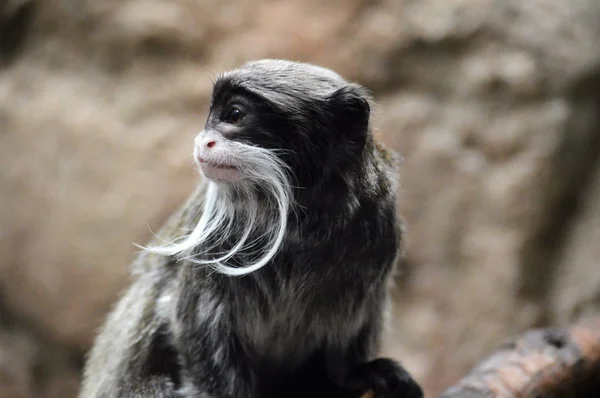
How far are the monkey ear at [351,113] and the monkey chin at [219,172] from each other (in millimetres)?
371

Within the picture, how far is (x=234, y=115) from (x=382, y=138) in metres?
2.56

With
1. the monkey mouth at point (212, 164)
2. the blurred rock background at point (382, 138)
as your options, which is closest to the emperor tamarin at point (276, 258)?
the monkey mouth at point (212, 164)

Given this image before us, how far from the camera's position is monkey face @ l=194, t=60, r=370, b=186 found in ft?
7.57

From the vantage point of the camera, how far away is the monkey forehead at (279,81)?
233cm

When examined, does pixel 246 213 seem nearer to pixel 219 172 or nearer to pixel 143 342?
pixel 219 172

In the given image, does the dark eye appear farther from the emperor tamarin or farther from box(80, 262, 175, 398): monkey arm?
box(80, 262, 175, 398): monkey arm

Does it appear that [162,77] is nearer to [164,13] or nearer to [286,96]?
[164,13]

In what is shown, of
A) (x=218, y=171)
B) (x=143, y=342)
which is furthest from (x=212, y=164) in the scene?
Result: (x=143, y=342)

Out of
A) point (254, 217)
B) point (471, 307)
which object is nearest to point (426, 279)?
point (471, 307)

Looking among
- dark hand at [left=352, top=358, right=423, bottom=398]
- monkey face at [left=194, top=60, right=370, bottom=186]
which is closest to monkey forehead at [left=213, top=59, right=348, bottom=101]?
monkey face at [left=194, top=60, right=370, bottom=186]

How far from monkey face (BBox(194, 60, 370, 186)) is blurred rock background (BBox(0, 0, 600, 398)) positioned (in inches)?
95.8

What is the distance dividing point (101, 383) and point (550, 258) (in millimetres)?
3130

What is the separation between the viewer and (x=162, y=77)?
506cm

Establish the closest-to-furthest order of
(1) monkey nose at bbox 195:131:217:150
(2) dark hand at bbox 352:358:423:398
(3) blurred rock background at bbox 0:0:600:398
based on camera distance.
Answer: (1) monkey nose at bbox 195:131:217:150, (2) dark hand at bbox 352:358:423:398, (3) blurred rock background at bbox 0:0:600:398
